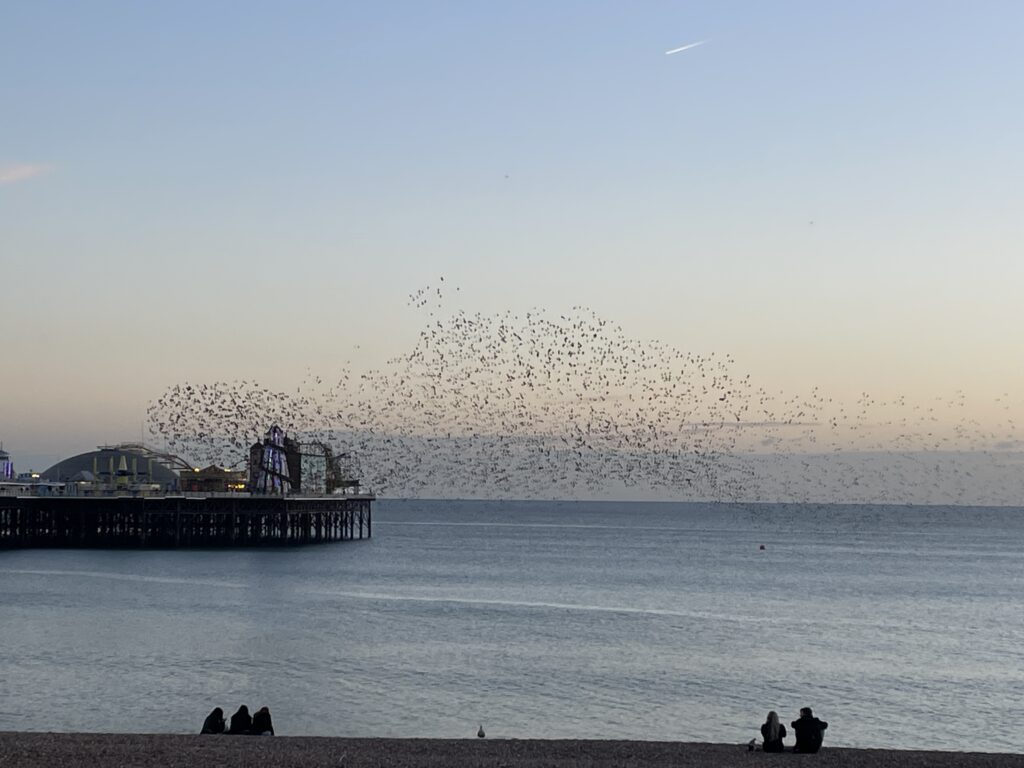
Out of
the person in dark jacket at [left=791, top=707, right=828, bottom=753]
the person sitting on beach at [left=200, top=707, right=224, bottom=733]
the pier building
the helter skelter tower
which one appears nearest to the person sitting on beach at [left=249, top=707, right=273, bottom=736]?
the person sitting on beach at [left=200, top=707, right=224, bottom=733]

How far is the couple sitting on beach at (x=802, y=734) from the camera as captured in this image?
69.5 feet

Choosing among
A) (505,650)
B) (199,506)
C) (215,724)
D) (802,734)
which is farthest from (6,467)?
(802,734)

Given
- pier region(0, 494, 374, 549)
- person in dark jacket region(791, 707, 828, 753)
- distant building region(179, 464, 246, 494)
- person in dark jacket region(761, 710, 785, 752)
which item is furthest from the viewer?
distant building region(179, 464, 246, 494)

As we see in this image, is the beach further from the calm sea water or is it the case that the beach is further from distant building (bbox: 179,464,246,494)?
distant building (bbox: 179,464,246,494)

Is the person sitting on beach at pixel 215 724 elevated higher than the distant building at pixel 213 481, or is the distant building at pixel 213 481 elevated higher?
→ the distant building at pixel 213 481

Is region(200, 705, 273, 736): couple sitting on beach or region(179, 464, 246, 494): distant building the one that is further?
region(179, 464, 246, 494): distant building

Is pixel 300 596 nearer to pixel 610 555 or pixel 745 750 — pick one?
pixel 745 750

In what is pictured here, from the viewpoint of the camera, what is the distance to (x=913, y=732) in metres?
28.5

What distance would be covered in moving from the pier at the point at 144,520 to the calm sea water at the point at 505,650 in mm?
10720

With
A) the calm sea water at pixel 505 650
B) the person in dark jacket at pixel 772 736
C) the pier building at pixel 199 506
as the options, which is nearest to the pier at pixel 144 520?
the pier building at pixel 199 506

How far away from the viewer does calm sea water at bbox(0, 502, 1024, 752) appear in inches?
1154

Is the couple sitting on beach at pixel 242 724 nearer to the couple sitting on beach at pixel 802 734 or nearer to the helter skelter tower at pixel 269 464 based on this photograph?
the couple sitting on beach at pixel 802 734

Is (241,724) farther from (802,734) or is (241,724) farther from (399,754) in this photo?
(802,734)

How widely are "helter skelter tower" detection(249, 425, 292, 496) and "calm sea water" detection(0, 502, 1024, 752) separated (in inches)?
1533
